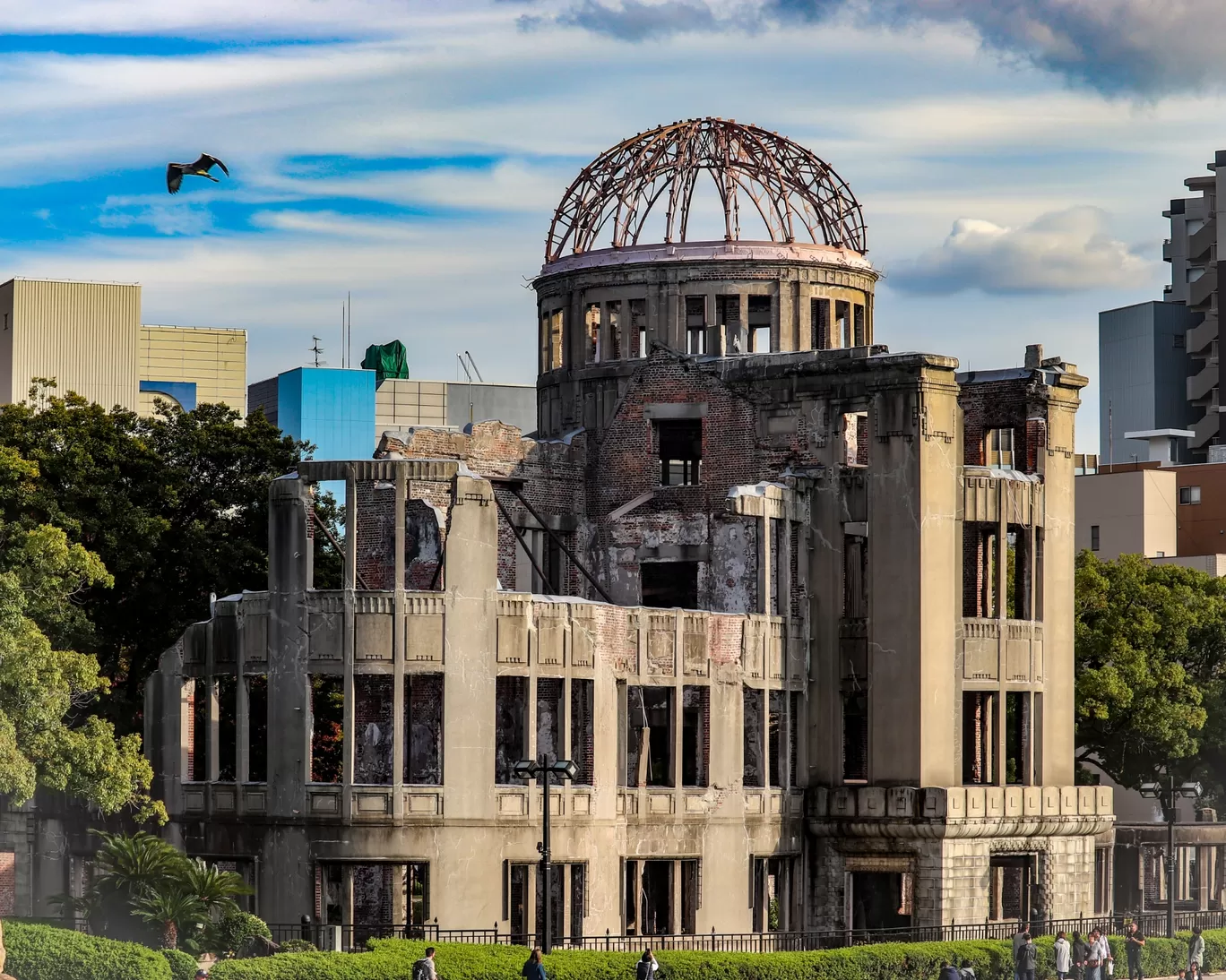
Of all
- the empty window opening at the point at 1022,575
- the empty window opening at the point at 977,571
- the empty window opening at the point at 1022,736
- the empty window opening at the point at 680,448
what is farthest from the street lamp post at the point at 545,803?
the empty window opening at the point at 1022,575

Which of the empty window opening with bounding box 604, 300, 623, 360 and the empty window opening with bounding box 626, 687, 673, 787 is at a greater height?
the empty window opening with bounding box 604, 300, 623, 360

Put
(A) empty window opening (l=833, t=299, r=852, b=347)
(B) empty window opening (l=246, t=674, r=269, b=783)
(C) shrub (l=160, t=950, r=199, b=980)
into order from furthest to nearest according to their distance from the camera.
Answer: (A) empty window opening (l=833, t=299, r=852, b=347)
(B) empty window opening (l=246, t=674, r=269, b=783)
(C) shrub (l=160, t=950, r=199, b=980)

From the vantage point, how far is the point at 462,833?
50.6 metres

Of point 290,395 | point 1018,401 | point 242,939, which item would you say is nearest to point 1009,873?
point 1018,401

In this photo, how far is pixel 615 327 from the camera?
226 ft

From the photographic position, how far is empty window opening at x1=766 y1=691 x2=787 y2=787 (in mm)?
59344

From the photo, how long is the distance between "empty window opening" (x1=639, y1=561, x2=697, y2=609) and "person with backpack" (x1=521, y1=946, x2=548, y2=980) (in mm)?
20990

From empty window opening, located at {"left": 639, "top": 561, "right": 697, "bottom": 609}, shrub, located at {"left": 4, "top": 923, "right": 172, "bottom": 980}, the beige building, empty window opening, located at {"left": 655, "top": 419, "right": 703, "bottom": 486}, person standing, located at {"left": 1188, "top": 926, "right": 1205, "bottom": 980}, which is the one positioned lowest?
person standing, located at {"left": 1188, "top": 926, "right": 1205, "bottom": 980}

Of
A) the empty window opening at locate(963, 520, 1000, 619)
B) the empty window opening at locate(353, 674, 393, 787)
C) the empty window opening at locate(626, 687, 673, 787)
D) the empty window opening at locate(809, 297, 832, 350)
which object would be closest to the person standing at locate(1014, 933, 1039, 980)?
the empty window opening at locate(626, 687, 673, 787)

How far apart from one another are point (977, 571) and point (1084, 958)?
1138 centimetres

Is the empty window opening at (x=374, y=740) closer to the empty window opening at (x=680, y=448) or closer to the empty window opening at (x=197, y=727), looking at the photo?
the empty window opening at (x=197, y=727)

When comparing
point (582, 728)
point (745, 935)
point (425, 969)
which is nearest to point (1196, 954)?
point (745, 935)

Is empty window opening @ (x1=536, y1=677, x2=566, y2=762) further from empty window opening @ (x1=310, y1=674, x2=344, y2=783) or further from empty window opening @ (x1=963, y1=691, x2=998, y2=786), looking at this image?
empty window opening @ (x1=963, y1=691, x2=998, y2=786)

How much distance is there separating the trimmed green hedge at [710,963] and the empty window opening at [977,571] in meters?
9.25
